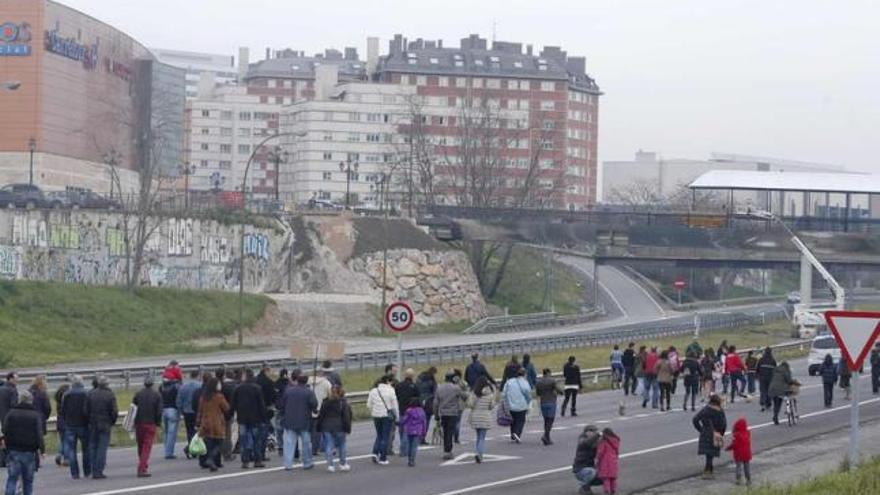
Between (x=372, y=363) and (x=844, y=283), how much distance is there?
103652 mm

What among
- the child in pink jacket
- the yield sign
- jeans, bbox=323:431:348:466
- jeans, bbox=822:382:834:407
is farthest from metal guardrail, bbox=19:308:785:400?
the child in pink jacket

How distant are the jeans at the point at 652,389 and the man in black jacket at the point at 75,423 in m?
20.5

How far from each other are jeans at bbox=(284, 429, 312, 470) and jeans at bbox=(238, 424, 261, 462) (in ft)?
1.95

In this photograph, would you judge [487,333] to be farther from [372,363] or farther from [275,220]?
[372,363]

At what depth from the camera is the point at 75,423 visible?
25.7 m

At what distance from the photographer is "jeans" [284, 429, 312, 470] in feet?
88.5

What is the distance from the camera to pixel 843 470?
920 inches

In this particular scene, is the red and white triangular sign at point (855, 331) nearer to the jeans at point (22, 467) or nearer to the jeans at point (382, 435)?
the jeans at point (22, 467)

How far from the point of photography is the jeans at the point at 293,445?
88.5 ft

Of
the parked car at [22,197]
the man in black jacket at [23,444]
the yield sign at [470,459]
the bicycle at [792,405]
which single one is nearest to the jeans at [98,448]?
the man in black jacket at [23,444]

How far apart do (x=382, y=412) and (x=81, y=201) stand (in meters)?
70.5

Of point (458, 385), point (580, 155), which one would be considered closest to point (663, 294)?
point (580, 155)

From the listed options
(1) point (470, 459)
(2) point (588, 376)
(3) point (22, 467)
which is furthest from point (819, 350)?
(3) point (22, 467)

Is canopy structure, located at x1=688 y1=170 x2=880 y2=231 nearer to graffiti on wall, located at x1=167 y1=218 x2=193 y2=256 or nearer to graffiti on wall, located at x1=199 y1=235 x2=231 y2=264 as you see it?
graffiti on wall, located at x1=199 y1=235 x2=231 y2=264
